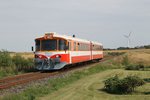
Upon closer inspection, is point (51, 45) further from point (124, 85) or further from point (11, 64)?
point (124, 85)

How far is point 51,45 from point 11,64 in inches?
159

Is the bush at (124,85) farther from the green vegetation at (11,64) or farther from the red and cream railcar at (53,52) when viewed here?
the red and cream railcar at (53,52)

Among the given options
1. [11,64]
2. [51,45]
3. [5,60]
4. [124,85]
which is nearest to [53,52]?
[51,45]

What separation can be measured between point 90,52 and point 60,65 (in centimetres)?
1452

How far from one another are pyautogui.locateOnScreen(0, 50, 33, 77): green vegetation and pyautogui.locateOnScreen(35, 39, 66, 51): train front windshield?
256 cm

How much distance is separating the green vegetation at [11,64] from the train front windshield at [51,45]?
8.40 feet

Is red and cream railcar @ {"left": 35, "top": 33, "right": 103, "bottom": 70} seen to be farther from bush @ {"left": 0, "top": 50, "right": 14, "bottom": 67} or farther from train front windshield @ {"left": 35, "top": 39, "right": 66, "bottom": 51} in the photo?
bush @ {"left": 0, "top": 50, "right": 14, "bottom": 67}

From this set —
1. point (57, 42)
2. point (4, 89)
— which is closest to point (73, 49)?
point (57, 42)

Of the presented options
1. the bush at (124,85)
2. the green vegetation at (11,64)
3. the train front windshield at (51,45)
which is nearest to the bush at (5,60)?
the green vegetation at (11,64)

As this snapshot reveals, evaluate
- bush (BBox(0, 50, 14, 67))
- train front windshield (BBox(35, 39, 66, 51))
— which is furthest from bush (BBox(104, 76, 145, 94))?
bush (BBox(0, 50, 14, 67))

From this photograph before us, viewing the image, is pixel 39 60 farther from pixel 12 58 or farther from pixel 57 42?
pixel 12 58

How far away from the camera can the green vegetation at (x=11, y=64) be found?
28.7 metres

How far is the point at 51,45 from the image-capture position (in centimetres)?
3033

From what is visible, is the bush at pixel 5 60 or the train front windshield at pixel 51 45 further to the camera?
the bush at pixel 5 60
